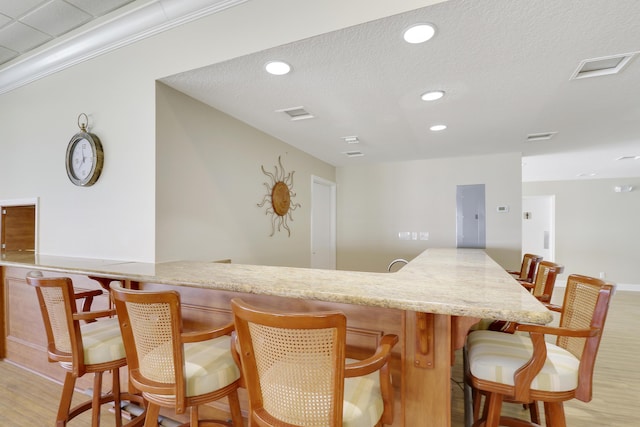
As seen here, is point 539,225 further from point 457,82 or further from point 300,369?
point 300,369

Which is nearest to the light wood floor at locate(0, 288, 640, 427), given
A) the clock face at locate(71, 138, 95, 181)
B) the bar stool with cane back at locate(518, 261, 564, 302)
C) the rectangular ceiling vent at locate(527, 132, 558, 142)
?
the bar stool with cane back at locate(518, 261, 564, 302)

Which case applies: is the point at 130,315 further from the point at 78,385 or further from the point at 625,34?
Result: the point at 625,34

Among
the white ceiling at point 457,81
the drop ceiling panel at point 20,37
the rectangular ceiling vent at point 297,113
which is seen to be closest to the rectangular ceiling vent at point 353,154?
the white ceiling at point 457,81

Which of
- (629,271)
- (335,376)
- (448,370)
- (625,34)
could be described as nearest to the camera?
(335,376)

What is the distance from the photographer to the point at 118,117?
7.60 ft

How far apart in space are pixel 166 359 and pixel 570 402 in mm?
2838

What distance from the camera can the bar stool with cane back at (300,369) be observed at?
0.89 meters

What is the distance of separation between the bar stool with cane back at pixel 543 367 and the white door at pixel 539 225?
22.3 feet

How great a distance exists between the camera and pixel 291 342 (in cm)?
92

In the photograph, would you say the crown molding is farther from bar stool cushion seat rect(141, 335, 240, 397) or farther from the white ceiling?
bar stool cushion seat rect(141, 335, 240, 397)

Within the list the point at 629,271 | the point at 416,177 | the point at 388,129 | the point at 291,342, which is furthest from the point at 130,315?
the point at 629,271

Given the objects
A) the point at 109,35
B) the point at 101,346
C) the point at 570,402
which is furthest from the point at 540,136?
the point at 101,346

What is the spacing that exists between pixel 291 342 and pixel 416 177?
4315mm

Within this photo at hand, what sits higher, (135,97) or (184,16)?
(184,16)
